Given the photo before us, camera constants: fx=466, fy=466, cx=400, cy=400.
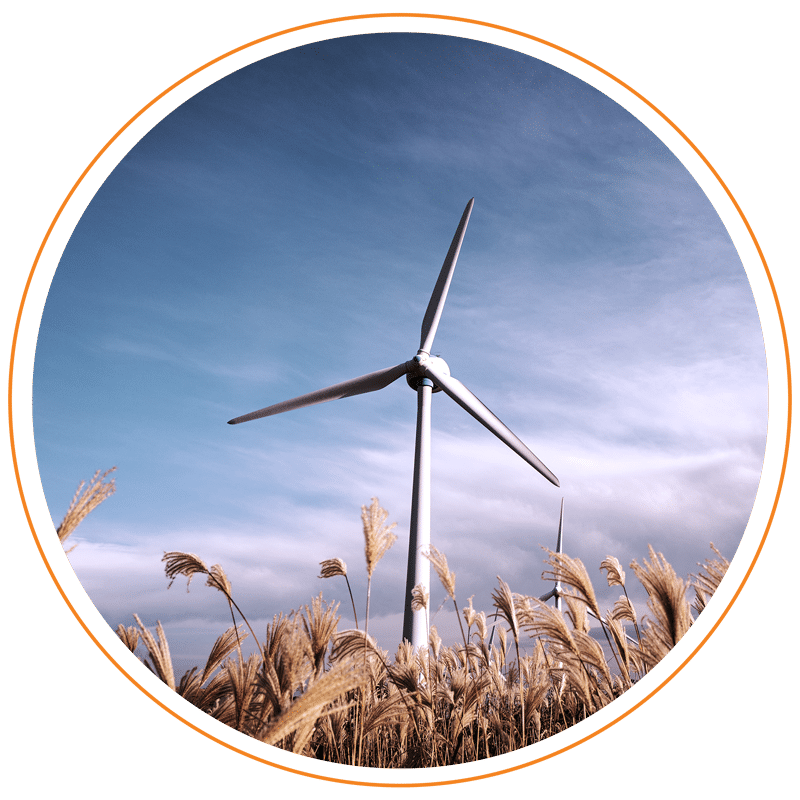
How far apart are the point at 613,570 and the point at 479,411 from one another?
41.0 feet

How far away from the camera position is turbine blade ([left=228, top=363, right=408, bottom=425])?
17.8m

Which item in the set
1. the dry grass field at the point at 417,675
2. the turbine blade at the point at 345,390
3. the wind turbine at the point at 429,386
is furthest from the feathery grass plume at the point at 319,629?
the turbine blade at the point at 345,390

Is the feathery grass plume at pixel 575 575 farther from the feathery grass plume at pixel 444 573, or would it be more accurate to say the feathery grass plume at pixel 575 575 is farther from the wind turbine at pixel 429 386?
the wind turbine at pixel 429 386

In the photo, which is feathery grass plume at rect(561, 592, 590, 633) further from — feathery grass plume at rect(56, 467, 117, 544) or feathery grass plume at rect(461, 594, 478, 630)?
feathery grass plume at rect(56, 467, 117, 544)

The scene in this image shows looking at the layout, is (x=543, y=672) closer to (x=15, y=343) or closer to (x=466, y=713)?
(x=466, y=713)

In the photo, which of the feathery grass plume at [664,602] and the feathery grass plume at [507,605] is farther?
the feathery grass plume at [507,605]

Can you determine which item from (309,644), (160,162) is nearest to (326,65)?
(160,162)

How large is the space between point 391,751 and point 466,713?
86cm

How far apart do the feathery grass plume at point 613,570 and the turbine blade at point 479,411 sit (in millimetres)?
12153

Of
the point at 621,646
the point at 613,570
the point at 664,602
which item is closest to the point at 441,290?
the point at 613,570

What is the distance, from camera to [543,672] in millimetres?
5457

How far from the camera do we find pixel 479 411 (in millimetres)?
18031

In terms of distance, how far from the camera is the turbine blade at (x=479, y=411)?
1778cm

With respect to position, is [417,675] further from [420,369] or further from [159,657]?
[420,369]
